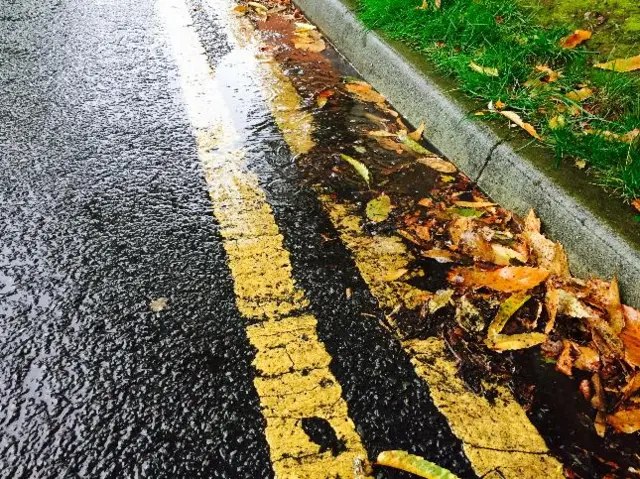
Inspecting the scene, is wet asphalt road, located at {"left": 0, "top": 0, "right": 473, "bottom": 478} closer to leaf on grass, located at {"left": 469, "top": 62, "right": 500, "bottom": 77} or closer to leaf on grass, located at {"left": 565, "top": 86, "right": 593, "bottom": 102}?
leaf on grass, located at {"left": 469, "top": 62, "right": 500, "bottom": 77}

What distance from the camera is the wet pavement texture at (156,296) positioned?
1475 mm

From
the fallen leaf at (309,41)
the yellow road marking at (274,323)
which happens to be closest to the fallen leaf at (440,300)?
the yellow road marking at (274,323)

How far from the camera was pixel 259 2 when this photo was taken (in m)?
4.83

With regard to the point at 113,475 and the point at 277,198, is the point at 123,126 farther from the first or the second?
the point at 113,475

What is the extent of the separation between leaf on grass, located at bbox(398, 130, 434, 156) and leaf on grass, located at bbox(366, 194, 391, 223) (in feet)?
1.53

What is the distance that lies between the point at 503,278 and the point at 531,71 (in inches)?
55.6

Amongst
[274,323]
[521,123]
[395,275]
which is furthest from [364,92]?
[274,323]

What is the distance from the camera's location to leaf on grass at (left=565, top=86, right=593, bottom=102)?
8.82 ft

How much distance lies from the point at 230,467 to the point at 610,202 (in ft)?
5.24

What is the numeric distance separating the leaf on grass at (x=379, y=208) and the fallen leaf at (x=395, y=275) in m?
0.30


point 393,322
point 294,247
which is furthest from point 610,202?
point 294,247

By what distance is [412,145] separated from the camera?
2824 mm

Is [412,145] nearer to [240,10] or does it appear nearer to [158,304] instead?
[158,304]

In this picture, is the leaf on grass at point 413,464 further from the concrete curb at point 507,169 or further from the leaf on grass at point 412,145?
the leaf on grass at point 412,145
